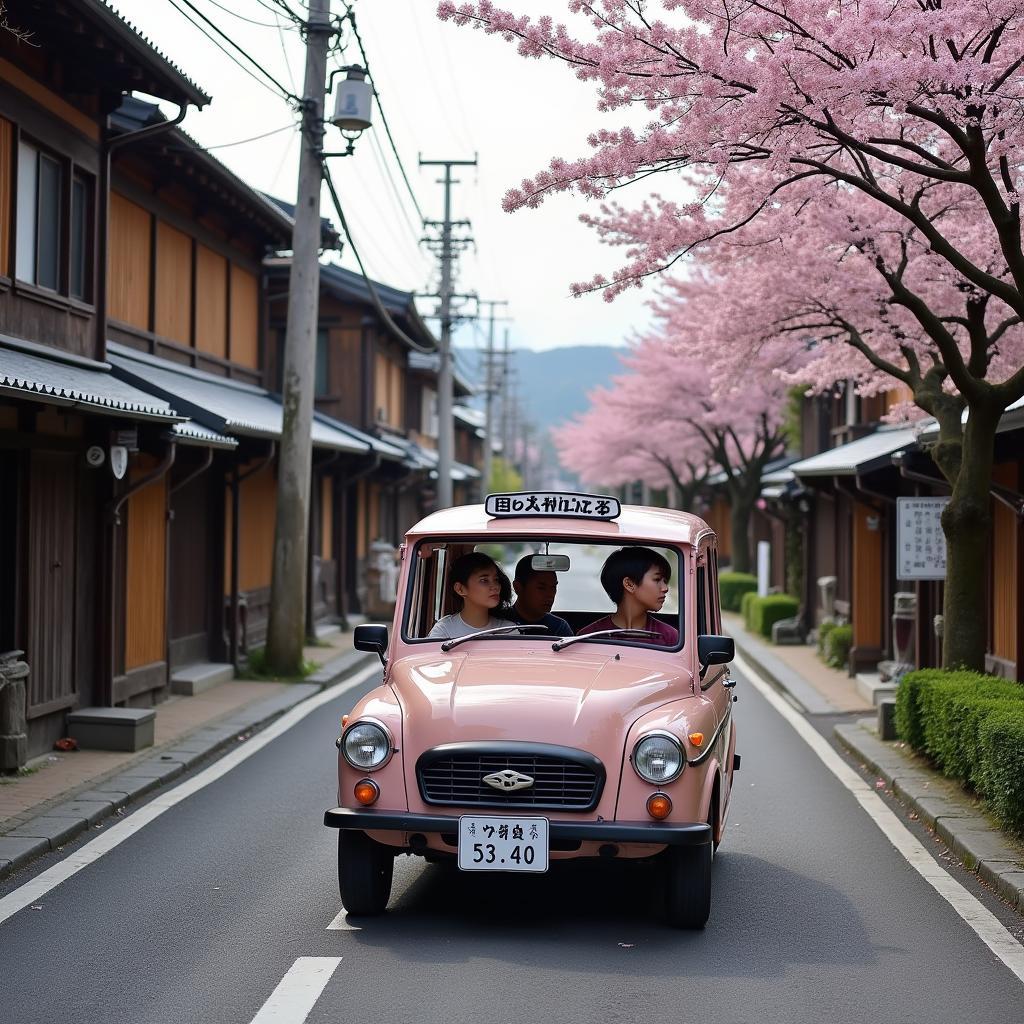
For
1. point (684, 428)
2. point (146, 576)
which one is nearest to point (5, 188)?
point (146, 576)

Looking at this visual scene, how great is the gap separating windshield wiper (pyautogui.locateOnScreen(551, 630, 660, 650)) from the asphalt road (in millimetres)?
1283

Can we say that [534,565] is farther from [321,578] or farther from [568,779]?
[321,578]

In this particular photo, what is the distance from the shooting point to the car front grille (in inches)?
247

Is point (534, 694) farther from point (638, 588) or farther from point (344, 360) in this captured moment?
point (344, 360)

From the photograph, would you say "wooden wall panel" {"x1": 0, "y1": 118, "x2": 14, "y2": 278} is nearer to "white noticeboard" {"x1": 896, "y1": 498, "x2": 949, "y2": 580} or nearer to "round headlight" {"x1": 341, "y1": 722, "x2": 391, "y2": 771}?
"round headlight" {"x1": 341, "y1": 722, "x2": 391, "y2": 771}

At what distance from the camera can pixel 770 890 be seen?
7637 mm

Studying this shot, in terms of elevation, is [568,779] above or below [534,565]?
below

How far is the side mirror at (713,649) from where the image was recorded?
282 inches

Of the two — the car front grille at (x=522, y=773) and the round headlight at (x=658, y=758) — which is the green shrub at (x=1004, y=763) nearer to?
the round headlight at (x=658, y=758)

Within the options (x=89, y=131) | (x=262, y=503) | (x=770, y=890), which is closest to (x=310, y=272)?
(x=89, y=131)

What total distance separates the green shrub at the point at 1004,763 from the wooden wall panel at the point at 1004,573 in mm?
5277

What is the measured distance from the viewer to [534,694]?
661 cm

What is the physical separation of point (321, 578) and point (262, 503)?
17.0 feet

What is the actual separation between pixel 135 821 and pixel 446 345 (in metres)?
28.1
